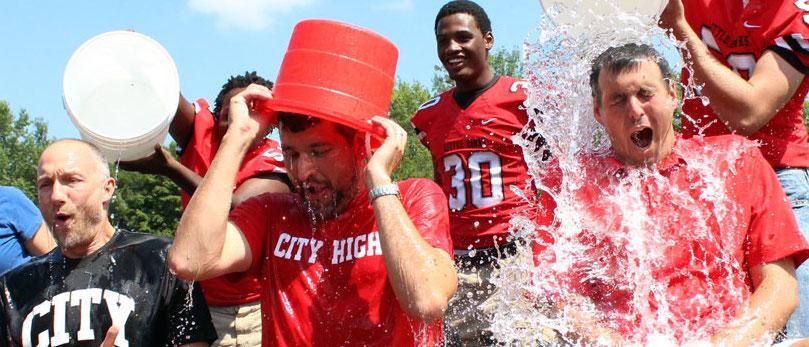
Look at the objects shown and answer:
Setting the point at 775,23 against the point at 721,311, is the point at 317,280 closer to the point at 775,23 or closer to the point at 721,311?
the point at 721,311

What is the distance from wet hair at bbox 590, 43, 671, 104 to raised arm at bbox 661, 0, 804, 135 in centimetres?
35

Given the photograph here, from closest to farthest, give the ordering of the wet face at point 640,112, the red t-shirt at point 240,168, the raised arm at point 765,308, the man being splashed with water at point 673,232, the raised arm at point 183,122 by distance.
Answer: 1. the raised arm at point 765,308
2. the man being splashed with water at point 673,232
3. the wet face at point 640,112
4. the red t-shirt at point 240,168
5. the raised arm at point 183,122

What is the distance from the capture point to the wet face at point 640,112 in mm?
3342

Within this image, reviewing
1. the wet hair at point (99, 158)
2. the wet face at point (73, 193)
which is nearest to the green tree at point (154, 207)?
the wet hair at point (99, 158)

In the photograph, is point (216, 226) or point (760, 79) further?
point (760, 79)

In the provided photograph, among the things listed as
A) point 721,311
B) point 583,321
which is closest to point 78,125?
point 583,321

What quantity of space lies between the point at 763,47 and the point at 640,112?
94cm

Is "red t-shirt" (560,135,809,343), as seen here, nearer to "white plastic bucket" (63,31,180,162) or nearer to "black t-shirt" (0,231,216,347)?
"black t-shirt" (0,231,216,347)

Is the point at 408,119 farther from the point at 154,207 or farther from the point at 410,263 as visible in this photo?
the point at 410,263

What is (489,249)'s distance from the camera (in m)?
5.99

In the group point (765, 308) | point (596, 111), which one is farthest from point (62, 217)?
point (765, 308)

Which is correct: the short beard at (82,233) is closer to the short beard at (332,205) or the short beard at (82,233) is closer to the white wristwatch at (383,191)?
the short beard at (332,205)

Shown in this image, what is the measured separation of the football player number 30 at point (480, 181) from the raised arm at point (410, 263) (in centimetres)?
258

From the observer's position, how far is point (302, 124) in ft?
11.6
